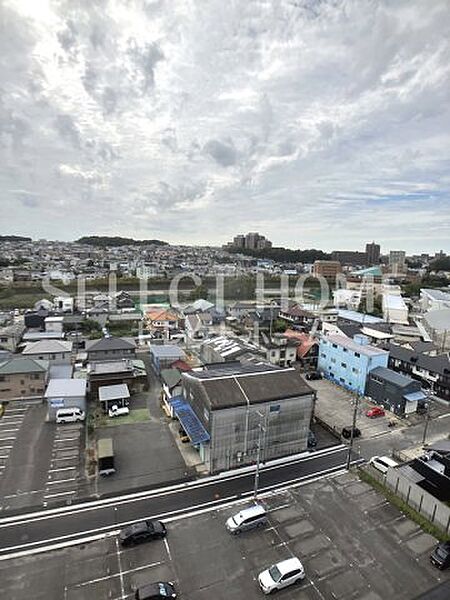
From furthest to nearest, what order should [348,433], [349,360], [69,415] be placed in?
[349,360], [69,415], [348,433]

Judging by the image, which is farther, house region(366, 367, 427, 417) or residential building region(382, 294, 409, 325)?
residential building region(382, 294, 409, 325)

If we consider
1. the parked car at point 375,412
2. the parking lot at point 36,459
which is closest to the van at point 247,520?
the parking lot at point 36,459

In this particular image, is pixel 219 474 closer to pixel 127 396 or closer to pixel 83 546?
pixel 83 546

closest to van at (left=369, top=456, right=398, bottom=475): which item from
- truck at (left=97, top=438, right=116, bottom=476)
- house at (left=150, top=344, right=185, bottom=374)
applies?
truck at (left=97, top=438, right=116, bottom=476)

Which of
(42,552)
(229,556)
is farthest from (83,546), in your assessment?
(229,556)

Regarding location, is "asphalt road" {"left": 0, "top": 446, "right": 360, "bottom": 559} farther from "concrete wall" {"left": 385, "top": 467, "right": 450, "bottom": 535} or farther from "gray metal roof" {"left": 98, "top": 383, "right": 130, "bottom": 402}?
"gray metal roof" {"left": 98, "top": 383, "right": 130, "bottom": 402}

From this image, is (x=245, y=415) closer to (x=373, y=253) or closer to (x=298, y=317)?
(x=298, y=317)

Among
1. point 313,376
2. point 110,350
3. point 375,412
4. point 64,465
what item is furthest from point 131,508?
point 313,376

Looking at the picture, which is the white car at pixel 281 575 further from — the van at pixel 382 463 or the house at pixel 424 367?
the house at pixel 424 367
